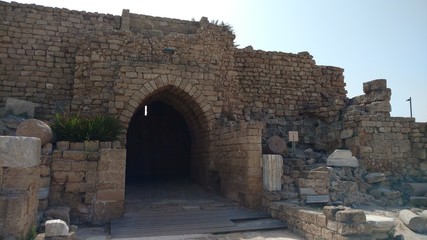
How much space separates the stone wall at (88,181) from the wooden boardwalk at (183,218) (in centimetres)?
46

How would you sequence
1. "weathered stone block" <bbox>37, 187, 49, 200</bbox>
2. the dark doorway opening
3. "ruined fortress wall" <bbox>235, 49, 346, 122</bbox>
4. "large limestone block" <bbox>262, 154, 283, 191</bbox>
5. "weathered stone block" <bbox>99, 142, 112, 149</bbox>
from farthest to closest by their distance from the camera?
the dark doorway opening
"ruined fortress wall" <bbox>235, 49, 346, 122</bbox>
"large limestone block" <bbox>262, 154, 283, 191</bbox>
"weathered stone block" <bbox>99, 142, 112, 149</bbox>
"weathered stone block" <bbox>37, 187, 49, 200</bbox>

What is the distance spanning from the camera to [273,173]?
8211 mm

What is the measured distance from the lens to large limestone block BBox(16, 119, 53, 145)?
21.9 ft

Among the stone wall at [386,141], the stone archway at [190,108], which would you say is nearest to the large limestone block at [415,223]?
the stone wall at [386,141]

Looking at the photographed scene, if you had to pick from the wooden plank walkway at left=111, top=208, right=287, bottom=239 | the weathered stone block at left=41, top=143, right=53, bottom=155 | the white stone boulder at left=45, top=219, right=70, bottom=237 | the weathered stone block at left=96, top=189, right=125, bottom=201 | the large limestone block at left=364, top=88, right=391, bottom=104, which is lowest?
the wooden plank walkway at left=111, top=208, right=287, bottom=239

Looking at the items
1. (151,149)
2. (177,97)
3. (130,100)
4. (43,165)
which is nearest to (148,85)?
(130,100)

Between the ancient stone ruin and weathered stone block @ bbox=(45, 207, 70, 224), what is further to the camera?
the ancient stone ruin

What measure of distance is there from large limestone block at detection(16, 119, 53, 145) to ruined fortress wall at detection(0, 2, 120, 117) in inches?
153

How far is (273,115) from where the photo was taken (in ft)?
41.4

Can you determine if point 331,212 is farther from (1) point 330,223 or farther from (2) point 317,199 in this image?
(2) point 317,199

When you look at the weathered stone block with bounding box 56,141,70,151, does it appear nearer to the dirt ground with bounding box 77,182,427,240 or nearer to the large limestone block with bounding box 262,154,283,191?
the dirt ground with bounding box 77,182,427,240

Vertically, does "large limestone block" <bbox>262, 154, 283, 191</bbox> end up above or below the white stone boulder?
above

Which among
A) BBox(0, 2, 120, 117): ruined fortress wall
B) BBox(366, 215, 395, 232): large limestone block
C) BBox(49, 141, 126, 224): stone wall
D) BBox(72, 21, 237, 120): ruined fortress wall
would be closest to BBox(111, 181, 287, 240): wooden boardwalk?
BBox(49, 141, 126, 224): stone wall

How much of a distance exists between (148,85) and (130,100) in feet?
2.24
